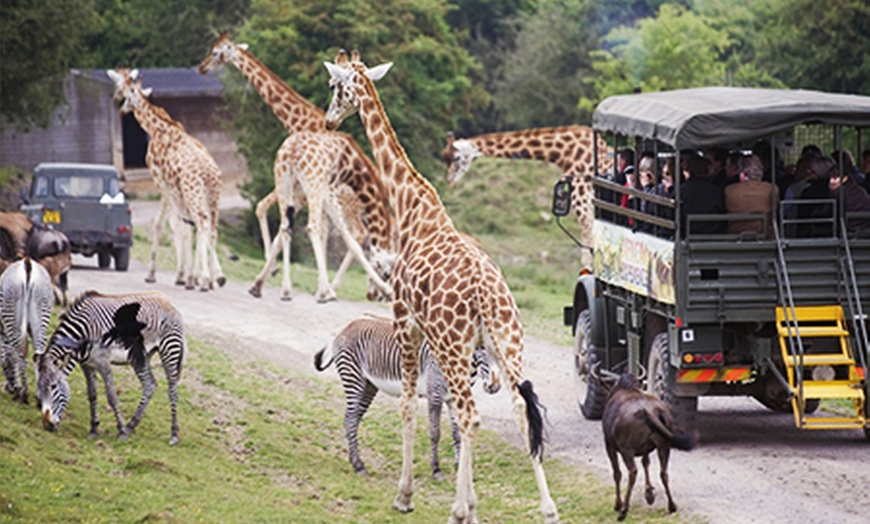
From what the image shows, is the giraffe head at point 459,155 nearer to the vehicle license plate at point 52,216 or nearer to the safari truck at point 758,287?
the vehicle license plate at point 52,216

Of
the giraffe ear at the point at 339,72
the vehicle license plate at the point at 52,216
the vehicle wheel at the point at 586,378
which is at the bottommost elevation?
the vehicle wheel at the point at 586,378

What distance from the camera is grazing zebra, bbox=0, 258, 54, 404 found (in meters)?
15.2

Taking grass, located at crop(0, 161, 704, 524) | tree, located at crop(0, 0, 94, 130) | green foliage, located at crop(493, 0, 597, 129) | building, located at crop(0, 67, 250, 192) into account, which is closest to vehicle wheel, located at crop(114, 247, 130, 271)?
tree, located at crop(0, 0, 94, 130)

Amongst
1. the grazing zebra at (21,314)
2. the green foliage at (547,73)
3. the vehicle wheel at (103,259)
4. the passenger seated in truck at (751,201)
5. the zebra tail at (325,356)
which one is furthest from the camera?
the green foliage at (547,73)

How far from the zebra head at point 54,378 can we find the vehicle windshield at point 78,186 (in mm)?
15960

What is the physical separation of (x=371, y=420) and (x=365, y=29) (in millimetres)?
21990

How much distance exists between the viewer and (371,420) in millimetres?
17094

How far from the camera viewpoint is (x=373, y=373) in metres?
14.3

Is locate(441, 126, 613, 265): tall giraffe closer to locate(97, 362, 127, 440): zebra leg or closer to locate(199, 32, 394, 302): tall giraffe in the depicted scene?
locate(199, 32, 394, 302): tall giraffe

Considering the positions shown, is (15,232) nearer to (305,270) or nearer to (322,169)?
(322,169)

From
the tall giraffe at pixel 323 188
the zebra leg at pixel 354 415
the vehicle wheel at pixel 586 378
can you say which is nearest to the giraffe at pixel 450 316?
the zebra leg at pixel 354 415

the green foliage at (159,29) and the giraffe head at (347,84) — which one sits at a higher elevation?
the green foliage at (159,29)

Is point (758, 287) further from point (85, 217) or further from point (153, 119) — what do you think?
point (85, 217)

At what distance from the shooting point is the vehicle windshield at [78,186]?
29764 mm
